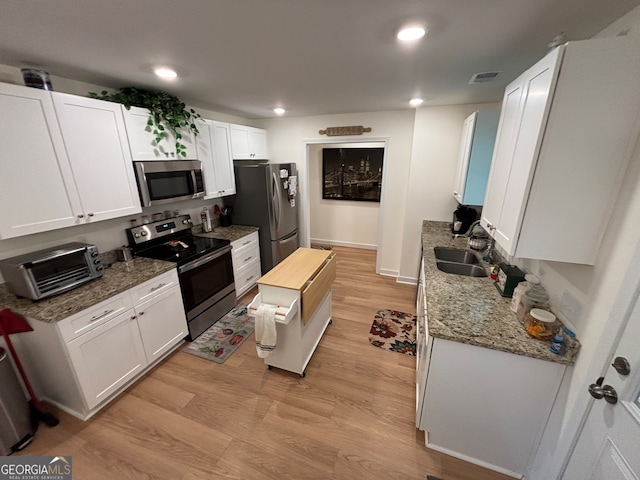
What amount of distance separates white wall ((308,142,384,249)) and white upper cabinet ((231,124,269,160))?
1.32m

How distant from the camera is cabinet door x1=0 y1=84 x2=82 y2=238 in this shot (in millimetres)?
1562

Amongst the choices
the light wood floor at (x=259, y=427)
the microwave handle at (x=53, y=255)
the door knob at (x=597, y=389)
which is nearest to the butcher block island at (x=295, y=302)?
the light wood floor at (x=259, y=427)

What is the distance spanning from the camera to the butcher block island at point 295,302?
1.97 m

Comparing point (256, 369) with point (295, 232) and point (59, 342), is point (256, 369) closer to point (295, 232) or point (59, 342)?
point (59, 342)

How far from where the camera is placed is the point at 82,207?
194cm

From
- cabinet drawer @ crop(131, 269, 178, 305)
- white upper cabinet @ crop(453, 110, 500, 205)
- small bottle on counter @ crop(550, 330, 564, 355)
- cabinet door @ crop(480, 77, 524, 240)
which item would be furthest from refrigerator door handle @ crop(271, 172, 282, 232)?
small bottle on counter @ crop(550, 330, 564, 355)

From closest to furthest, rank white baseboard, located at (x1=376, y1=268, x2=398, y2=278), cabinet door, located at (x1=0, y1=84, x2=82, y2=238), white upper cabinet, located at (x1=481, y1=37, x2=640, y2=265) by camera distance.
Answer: white upper cabinet, located at (x1=481, y1=37, x2=640, y2=265), cabinet door, located at (x1=0, y1=84, x2=82, y2=238), white baseboard, located at (x1=376, y1=268, x2=398, y2=278)

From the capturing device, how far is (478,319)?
1.51m

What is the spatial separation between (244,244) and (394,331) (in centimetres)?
223

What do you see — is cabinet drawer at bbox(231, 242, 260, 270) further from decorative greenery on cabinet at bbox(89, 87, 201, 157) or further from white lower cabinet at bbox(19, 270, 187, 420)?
decorative greenery on cabinet at bbox(89, 87, 201, 157)

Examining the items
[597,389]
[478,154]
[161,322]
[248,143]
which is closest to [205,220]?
[248,143]

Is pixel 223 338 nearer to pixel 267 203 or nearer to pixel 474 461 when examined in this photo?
pixel 267 203

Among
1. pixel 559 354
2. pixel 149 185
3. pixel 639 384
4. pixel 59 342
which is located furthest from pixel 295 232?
pixel 639 384

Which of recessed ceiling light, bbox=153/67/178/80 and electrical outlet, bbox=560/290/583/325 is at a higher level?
recessed ceiling light, bbox=153/67/178/80
